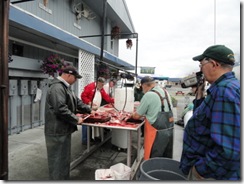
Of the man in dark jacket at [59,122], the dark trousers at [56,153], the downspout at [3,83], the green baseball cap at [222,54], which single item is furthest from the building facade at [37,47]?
the green baseball cap at [222,54]

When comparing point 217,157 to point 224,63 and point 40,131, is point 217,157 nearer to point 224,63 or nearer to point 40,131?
point 224,63

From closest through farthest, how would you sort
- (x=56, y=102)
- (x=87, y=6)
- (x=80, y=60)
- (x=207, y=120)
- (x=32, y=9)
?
(x=207, y=120), (x=56, y=102), (x=32, y=9), (x=80, y=60), (x=87, y=6)

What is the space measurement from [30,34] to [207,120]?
5198mm

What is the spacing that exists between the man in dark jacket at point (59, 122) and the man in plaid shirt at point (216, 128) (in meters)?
1.90

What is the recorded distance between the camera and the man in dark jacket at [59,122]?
108 inches

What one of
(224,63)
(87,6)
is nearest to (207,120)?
(224,63)

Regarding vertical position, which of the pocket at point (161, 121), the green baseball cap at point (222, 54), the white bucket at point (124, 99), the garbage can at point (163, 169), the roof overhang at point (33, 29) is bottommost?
the garbage can at point (163, 169)

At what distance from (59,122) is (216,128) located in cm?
229

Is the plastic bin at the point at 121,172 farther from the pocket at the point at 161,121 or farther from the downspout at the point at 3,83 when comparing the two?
the downspout at the point at 3,83

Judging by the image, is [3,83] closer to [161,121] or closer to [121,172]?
[121,172]

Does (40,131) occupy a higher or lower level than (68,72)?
lower

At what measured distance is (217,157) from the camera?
1325 mm

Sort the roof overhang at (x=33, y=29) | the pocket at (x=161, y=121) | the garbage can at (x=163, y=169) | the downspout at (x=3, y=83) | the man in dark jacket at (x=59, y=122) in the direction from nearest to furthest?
the downspout at (x=3, y=83)
the garbage can at (x=163, y=169)
the man in dark jacket at (x=59, y=122)
the pocket at (x=161, y=121)
the roof overhang at (x=33, y=29)

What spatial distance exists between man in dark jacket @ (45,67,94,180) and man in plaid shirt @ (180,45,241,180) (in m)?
1.90
